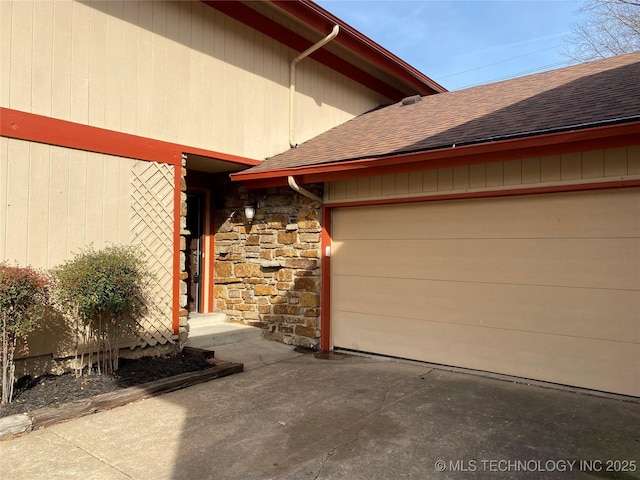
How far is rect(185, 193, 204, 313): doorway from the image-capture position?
7.42 m

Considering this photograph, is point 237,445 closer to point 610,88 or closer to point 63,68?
point 63,68

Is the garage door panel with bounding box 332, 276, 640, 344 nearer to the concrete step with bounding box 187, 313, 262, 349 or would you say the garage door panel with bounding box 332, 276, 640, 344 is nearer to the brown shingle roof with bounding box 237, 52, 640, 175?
the concrete step with bounding box 187, 313, 262, 349

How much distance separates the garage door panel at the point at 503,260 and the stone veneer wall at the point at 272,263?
604 mm

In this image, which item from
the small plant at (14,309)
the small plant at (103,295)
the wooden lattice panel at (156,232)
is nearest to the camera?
the small plant at (14,309)

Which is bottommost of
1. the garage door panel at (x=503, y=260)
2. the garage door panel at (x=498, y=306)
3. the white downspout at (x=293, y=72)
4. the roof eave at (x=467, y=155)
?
the garage door panel at (x=498, y=306)

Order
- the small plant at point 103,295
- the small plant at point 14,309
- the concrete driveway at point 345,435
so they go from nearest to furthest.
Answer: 1. the concrete driveway at point 345,435
2. the small plant at point 14,309
3. the small plant at point 103,295

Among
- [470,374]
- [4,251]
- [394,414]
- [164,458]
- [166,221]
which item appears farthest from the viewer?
[166,221]

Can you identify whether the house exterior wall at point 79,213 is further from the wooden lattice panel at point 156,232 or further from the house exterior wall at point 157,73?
the house exterior wall at point 157,73

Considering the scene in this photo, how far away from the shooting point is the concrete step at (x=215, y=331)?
615 cm

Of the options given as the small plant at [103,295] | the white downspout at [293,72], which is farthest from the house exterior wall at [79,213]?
the white downspout at [293,72]

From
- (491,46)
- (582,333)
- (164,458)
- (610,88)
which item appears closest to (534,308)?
(582,333)

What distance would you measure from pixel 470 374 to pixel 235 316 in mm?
3877

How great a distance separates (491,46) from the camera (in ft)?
69.2

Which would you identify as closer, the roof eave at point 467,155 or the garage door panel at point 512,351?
the roof eave at point 467,155
